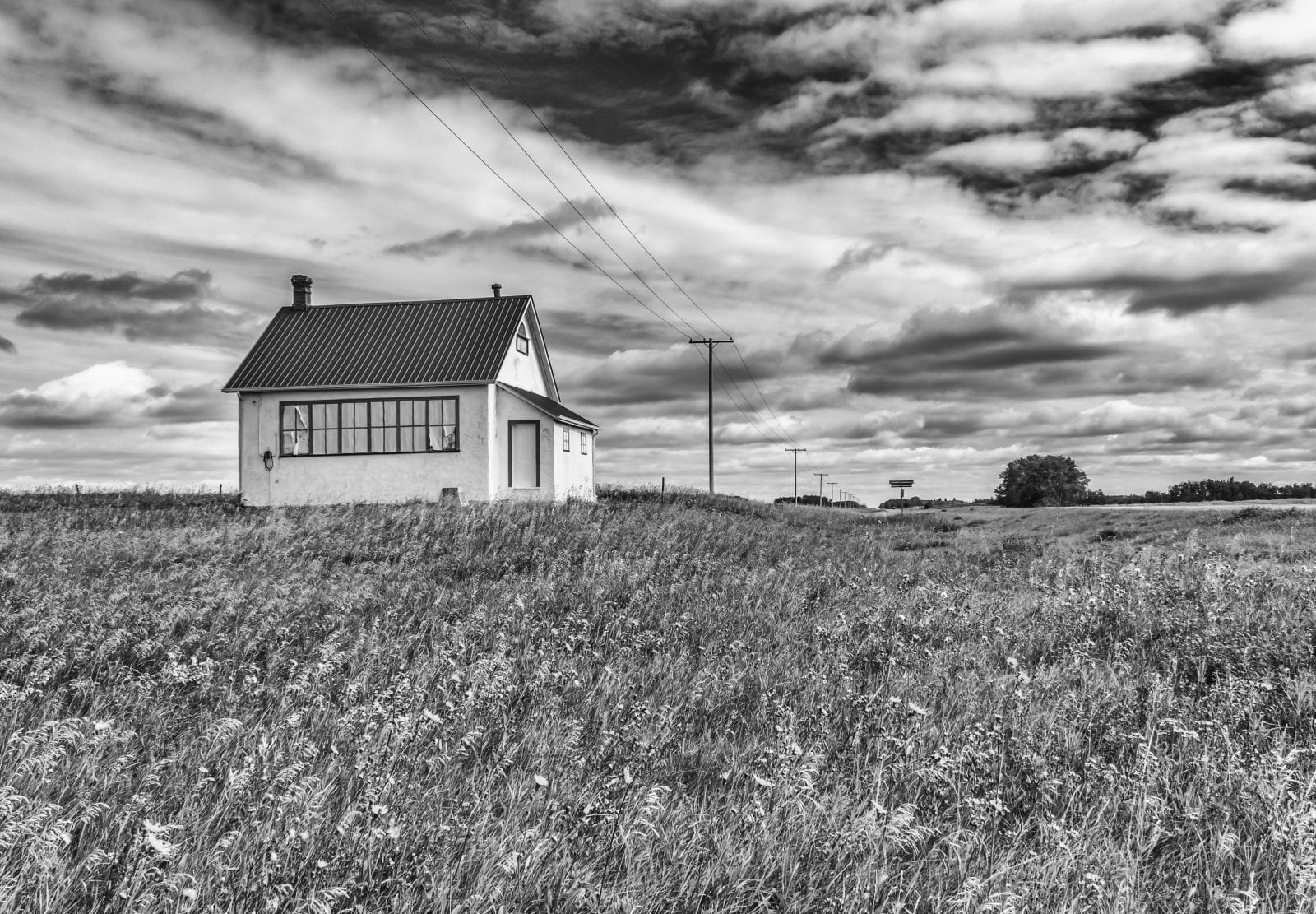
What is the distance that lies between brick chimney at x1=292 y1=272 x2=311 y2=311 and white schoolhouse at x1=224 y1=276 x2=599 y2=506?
2.82 meters

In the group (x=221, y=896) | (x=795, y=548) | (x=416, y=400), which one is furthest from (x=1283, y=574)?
(x=416, y=400)

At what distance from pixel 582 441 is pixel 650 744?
26449 mm

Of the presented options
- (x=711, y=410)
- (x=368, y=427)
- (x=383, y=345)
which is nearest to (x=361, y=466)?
(x=368, y=427)

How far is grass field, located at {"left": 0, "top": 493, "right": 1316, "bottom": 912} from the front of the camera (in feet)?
9.43

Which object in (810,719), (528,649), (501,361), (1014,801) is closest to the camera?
(1014,801)

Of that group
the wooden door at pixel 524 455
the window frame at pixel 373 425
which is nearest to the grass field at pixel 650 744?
the window frame at pixel 373 425

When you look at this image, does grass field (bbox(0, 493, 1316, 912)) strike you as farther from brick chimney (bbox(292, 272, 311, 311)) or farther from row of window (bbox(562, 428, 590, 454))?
brick chimney (bbox(292, 272, 311, 311))

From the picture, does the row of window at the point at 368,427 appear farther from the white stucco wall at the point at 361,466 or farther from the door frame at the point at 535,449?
the door frame at the point at 535,449

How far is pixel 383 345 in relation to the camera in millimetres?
28000

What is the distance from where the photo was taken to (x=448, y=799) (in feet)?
11.5

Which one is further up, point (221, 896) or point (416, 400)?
point (416, 400)

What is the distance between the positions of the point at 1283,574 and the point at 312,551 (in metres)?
13.8

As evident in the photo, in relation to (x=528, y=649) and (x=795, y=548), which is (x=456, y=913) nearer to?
(x=528, y=649)

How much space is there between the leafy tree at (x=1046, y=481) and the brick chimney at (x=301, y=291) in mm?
79417
